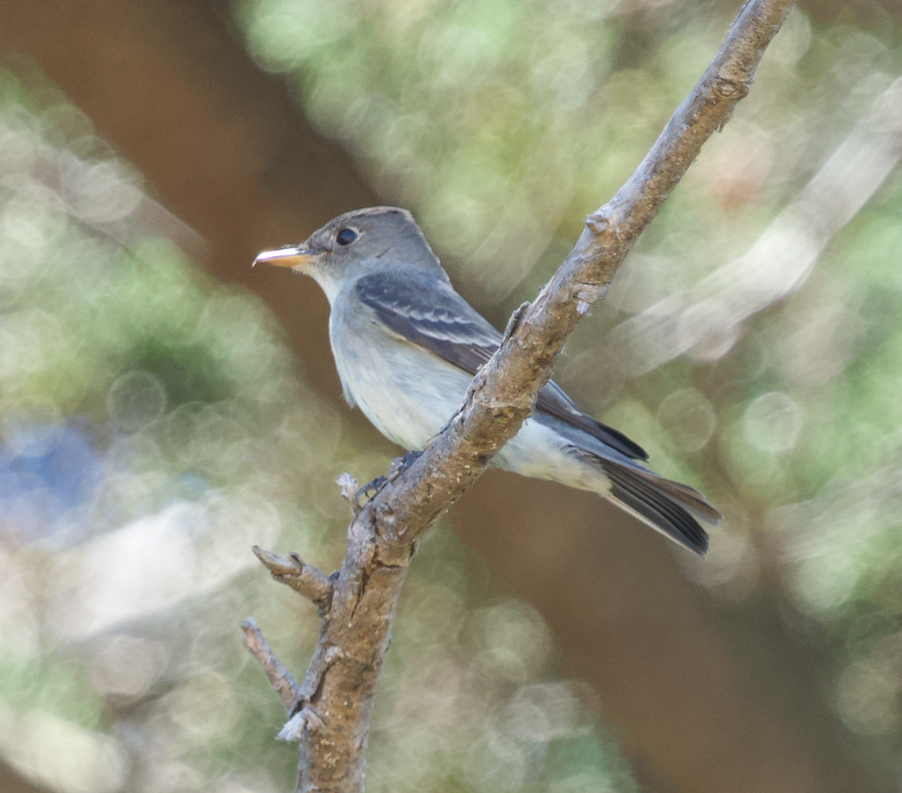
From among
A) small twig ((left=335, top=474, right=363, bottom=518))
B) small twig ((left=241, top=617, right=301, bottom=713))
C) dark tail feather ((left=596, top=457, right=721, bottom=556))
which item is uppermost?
dark tail feather ((left=596, top=457, right=721, bottom=556))

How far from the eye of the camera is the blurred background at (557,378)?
11.7ft

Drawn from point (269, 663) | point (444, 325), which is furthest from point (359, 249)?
point (269, 663)

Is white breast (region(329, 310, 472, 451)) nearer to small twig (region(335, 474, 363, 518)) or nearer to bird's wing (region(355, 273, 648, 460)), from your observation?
bird's wing (region(355, 273, 648, 460))

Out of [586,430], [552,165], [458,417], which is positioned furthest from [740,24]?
[552,165]

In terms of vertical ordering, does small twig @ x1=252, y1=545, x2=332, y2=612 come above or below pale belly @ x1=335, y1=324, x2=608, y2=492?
below

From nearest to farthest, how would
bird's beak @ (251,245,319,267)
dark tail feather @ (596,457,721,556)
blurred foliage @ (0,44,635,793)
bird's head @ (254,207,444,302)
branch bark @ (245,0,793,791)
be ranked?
branch bark @ (245,0,793,791) < dark tail feather @ (596,457,721,556) < bird's beak @ (251,245,319,267) < bird's head @ (254,207,444,302) < blurred foliage @ (0,44,635,793)

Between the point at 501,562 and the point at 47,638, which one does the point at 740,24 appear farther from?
the point at 47,638

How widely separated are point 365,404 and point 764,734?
69.1 inches

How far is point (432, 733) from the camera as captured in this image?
417cm

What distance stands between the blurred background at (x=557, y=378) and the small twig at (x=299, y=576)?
1332 millimetres

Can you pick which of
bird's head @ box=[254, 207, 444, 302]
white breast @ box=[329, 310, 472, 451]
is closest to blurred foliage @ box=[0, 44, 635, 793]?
bird's head @ box=[254, 207, 444, 302]

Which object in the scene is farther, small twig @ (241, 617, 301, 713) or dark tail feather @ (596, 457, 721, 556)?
dark tail feather @ (596, 457, 721, 556)

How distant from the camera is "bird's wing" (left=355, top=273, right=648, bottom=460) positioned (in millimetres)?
2916

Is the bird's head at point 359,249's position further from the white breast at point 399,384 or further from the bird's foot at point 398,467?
the bird's foot at point 398,467
